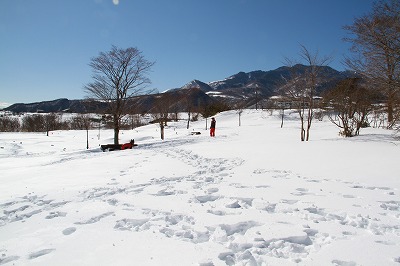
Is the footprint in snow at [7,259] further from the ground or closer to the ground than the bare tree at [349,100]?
closer to the ground

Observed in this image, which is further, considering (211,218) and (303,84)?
(303,84)

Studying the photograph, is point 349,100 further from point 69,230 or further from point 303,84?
point 69,230

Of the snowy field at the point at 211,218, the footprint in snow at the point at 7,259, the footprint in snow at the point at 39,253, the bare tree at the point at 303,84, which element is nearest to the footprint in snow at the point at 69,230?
the snowy field at the point at 211,218

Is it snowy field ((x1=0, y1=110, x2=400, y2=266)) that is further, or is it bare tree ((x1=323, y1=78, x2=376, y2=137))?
bare tree ((x1=323, y1=78, x2=376, y2=137))

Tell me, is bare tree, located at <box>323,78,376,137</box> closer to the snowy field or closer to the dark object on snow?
the snowy field

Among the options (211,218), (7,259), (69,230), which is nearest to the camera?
(7,259)

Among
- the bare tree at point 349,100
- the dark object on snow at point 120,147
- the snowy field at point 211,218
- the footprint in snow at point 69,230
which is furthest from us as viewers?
the dark object on snow at point 120,147

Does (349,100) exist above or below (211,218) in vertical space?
above

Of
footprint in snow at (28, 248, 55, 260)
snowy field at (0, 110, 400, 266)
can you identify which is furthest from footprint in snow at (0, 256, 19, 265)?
footprint in snow at (28, 248, 55, 260)

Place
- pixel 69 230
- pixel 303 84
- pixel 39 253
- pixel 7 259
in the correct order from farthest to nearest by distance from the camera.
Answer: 1. pixel 303 84
2. pixel 69 230
3. pixel 39 253
4. pixel 7 259

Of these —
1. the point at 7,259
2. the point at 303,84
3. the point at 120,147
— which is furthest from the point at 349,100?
the point at 7,259

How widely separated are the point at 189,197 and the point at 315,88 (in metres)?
12.9

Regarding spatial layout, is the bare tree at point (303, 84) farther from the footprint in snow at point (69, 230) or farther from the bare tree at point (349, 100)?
the footprint in snow at point (69, 230)

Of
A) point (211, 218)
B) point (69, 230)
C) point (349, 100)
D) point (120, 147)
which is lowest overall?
point (120, 147)
